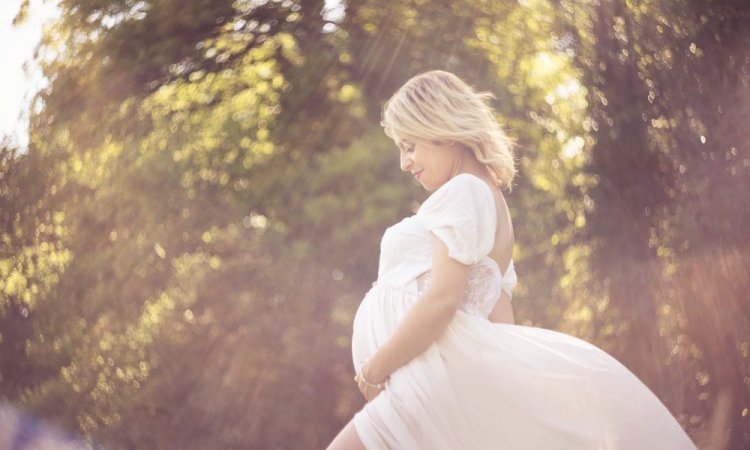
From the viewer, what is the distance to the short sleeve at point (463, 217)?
2.34 metres

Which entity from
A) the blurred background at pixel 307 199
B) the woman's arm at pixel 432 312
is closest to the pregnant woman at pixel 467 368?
the woman's arm at pixel 432 312

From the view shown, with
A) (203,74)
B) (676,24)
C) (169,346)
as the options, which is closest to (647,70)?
(676,24)

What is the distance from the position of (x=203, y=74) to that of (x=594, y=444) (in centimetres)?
403

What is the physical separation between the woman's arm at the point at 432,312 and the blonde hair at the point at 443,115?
14.1 inches

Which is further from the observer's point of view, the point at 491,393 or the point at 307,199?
the point at 307,199

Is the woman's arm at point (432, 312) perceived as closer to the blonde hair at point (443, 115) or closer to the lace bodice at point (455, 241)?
the lace bodice at point (455, 241)

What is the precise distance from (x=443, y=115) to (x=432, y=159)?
155 mm

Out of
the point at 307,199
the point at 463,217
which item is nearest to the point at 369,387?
the point at 463,217

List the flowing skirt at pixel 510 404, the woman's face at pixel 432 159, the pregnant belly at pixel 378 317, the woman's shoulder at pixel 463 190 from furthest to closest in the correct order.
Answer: the woman's face at pixel 432 159 < the pregnant belly at pixel 378 317 < the woman's shoulder at pixel 463 190 < the flowing skirt at pixel 510 404

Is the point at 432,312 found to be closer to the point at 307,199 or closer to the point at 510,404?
the point at 510,404

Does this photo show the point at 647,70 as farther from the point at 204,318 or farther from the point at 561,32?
the point at 204,318

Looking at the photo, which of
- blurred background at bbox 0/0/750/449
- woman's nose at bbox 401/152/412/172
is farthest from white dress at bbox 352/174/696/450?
blurred background at bbox 0/0/750/449

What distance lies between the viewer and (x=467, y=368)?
93.3 inches

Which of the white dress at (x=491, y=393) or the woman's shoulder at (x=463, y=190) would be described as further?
the woman's shoulder at (x=463, y=190)
